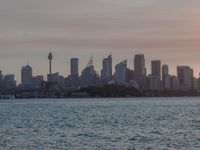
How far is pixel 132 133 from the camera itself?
6962cm

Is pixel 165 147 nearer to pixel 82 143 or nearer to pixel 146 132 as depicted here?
pixel 82 143

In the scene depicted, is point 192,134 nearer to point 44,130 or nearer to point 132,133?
point 132,133

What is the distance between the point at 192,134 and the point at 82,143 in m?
14.2

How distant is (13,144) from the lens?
57.8 m

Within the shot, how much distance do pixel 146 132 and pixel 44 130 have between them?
1199cm

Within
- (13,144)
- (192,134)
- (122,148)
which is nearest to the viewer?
(122,148)

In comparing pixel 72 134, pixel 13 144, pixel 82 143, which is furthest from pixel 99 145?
pixel 72 134

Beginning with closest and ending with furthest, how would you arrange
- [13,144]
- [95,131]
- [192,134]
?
[13,144], [192,134], [95,131]

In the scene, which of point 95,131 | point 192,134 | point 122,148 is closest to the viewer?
point 122,148

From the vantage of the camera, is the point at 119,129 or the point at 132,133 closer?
the point at 132,133

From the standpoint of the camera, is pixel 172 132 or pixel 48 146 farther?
pixel 172 132

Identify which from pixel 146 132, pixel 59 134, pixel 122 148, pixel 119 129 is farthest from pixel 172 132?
pixel 122 148

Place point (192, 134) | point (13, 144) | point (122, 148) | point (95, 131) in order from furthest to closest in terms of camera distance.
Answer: point (95, 131) < point (192, 134) < point (13, 144) < point (122, 148)

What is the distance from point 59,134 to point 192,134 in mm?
13757
